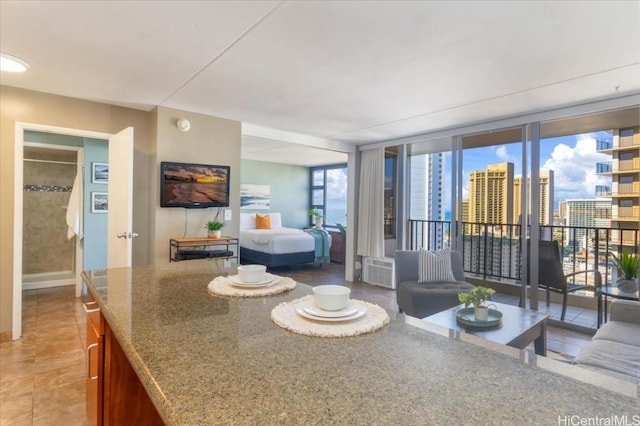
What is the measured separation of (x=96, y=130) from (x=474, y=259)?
494cm

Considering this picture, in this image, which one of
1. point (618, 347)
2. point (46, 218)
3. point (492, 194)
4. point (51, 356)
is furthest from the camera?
point (46, 218)

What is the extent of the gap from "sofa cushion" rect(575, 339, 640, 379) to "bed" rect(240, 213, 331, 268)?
15.0ft

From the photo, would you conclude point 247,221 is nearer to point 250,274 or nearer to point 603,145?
point 603,145

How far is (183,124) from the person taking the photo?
370cm

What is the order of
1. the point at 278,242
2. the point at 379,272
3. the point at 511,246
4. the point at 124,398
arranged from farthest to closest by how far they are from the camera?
1. the point at 278,242
2. the point at 379,272
3. the point at 511,246
4. the point at 124,398

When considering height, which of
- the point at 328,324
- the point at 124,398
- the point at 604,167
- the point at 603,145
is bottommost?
the point at 124,398

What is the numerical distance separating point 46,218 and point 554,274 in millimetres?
6664

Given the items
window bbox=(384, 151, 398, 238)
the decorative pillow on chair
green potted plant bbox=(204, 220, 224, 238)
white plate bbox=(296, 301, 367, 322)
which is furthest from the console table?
white plate bbox=(296, 301, 367, 322)

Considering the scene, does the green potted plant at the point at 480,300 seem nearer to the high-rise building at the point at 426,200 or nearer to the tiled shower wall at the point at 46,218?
the high-rise building at the point at 426,200

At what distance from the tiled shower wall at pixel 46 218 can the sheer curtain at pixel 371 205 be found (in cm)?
448

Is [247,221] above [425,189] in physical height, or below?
below

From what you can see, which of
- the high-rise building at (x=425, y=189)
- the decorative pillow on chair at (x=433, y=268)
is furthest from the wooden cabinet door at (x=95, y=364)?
the high-rise building at (x=425, y=189)

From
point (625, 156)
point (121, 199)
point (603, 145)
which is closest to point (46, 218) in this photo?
point (121, 199)

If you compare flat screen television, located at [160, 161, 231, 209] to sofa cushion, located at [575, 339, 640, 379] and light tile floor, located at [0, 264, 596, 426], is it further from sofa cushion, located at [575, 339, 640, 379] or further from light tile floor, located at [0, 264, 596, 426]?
sofa cushion, located at [575, 339, 640, 379]
